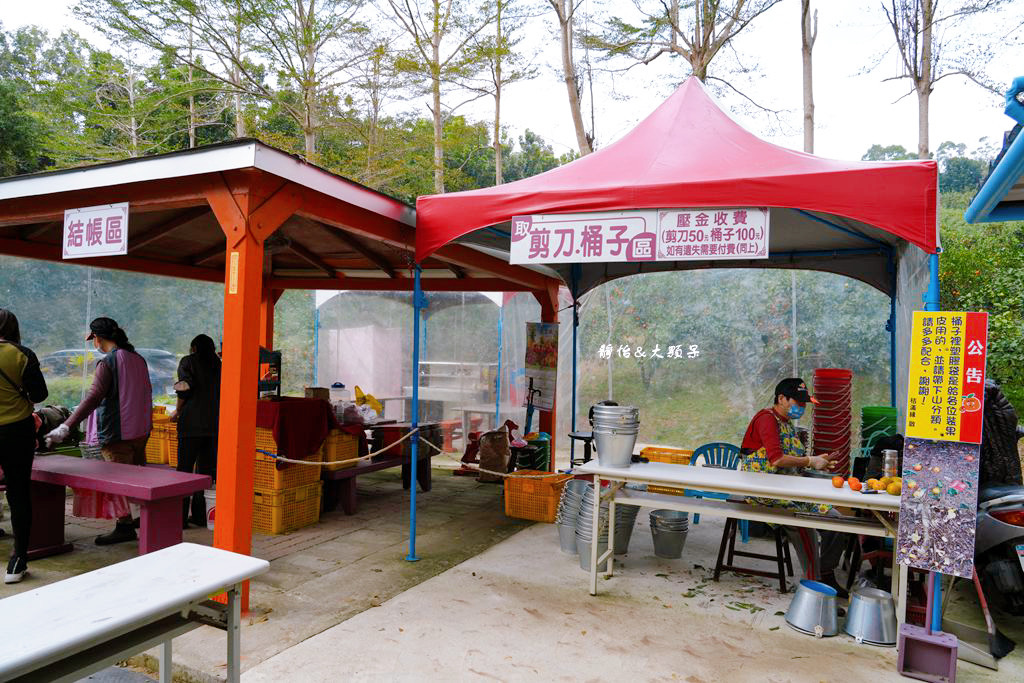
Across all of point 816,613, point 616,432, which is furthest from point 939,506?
point 616,432

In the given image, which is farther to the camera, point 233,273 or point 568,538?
point 568,538

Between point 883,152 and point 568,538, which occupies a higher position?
point 883,152

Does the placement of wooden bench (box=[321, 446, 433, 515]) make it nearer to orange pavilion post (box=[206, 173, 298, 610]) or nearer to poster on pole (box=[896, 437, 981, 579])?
orange pavilion post (box=[206, 173, 298, 610])

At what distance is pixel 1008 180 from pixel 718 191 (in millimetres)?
1428

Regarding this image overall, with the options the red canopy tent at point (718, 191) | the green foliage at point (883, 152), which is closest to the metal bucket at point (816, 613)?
the red canopy tent at point (718, 191)

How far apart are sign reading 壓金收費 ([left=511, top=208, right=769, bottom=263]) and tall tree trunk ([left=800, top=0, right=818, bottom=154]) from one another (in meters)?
10.5

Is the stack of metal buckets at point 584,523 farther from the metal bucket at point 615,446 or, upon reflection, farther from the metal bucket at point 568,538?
the metal bucket at point 615,446

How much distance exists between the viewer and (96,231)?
4.29 metres

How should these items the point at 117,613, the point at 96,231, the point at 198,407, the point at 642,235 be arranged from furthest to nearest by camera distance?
Answer: 1. the point at 198,407
2. the point at 96,231
3. the point at 642,235
4. the point at 117,613

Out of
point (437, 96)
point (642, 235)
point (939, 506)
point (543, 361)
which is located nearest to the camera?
point (939, 506)

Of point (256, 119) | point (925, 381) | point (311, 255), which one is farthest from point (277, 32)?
point (925, 381)

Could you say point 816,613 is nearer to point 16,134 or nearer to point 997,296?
point 997,296

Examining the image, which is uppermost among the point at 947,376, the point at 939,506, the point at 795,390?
the point at 947,376

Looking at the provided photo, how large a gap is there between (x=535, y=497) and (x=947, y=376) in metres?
3.86
